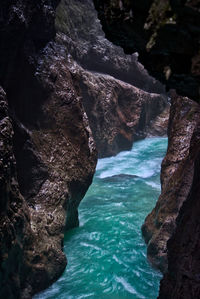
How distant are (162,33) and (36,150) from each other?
637cm

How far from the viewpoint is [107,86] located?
21.9 metres

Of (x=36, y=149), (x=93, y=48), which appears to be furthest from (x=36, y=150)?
(x=93, y=48)

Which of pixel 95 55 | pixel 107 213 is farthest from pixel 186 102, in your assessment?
pixel 95 55

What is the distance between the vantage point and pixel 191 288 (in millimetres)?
3961

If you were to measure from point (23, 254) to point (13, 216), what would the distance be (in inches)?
49.4

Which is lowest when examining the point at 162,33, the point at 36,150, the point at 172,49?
the point at 36,150

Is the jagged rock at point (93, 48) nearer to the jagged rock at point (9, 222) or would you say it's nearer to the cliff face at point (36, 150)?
the cliff face at point (36, 150)

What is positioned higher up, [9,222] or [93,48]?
[93,48]

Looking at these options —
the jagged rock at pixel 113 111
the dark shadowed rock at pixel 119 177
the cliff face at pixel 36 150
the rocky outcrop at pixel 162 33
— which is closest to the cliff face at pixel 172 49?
the rocky outcrop at pixel 162 33

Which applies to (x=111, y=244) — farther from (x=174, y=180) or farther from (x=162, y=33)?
(x=162, y=33)

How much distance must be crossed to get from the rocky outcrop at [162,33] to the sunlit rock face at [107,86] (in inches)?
629

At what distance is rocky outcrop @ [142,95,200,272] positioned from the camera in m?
7.72

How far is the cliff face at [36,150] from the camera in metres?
6.10

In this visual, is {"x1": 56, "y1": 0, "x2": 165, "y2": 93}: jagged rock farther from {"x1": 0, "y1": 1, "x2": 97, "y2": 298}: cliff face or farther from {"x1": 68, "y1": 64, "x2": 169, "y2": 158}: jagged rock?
{"x1": 0, "y1": 1, "x2": 97, "y2": 298}: cliff face
